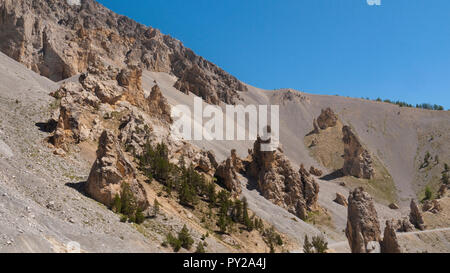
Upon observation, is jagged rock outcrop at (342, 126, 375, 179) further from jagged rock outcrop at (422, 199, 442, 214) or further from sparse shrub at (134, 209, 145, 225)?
sparse shrub at (134, 209, 145, 225)

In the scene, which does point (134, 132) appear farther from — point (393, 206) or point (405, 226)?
point (393, 206)

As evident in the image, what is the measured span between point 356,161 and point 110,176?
79.7 m

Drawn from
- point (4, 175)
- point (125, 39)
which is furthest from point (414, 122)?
point (4, 175)

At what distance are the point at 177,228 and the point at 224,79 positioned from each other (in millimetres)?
142666

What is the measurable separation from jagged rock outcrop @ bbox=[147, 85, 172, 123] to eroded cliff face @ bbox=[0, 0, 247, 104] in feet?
18.2

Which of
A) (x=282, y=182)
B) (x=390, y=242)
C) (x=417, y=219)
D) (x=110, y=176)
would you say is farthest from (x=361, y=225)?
(x=417, y=219)

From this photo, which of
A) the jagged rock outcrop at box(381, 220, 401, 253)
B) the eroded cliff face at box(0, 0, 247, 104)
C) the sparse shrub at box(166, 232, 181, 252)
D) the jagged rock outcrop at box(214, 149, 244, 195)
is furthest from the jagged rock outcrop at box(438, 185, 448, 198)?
the sparse shrub at box(166, 232, 181, 252)

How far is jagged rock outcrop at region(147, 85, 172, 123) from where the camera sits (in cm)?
5167

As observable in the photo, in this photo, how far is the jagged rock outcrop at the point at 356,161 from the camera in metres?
90.0

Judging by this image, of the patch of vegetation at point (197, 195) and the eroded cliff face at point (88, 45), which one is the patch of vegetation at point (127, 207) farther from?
the eroded cliff face at point (88, 45)

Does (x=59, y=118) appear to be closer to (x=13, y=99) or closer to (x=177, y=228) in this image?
(x=13, y=99)

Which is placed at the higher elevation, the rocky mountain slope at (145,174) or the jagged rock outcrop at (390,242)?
the rocky mountain slope at (145,174)

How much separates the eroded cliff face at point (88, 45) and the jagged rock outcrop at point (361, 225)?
41.8 meters

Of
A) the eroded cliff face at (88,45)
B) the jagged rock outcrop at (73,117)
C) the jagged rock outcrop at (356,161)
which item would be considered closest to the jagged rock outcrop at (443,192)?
the jagged rock outcrop at (356,161)
